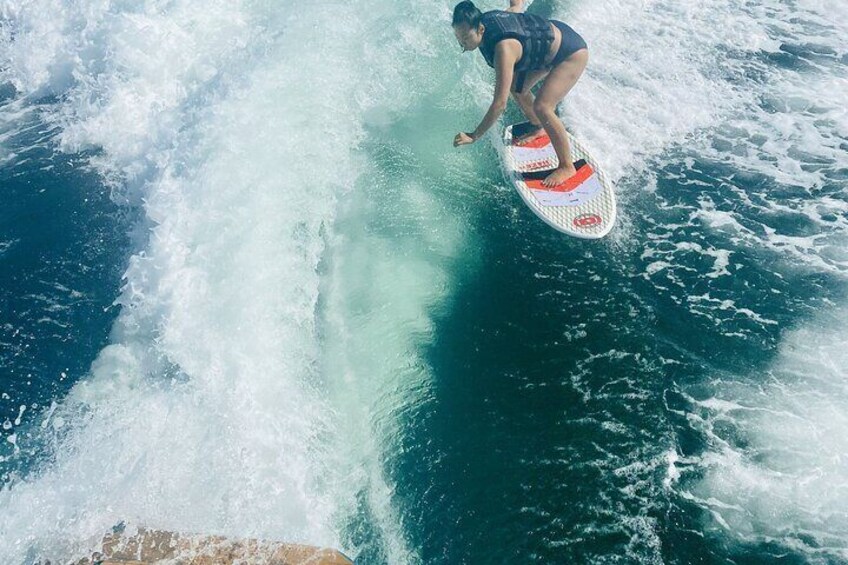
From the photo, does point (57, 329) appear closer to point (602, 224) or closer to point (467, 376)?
point (467, 376)

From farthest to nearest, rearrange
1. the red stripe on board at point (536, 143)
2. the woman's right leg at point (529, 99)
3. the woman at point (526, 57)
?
the red stripe on board at point (536, 143) → the woman's right leg at point (529, 99) → the woman at point (526, 57)

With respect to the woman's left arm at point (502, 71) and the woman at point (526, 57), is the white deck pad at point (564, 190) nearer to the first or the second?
the woman at point (526, 57)

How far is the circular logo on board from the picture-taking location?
21.7ft

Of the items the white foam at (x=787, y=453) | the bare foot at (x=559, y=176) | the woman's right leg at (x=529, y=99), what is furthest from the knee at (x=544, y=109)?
the white foam at (x=787, y=453)

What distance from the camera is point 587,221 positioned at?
6637 millimetres

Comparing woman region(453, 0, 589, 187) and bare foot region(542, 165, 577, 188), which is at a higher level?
woman region(453, 0, 589, 187)

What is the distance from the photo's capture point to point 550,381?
5613 millimetres

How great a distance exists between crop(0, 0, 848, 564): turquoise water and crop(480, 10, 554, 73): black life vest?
1478 mm

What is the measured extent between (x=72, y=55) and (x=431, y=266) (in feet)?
22.7

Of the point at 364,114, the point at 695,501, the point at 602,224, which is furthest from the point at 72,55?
the point at 695,501

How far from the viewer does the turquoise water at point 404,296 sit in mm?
4895

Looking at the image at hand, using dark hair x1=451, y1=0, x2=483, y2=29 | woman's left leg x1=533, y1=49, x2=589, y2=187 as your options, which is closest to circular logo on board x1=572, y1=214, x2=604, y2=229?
woman's left leg x1=533, y1=49, x2=589, y2=187

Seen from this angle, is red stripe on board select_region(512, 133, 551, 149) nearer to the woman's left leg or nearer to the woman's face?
the woman's left leg

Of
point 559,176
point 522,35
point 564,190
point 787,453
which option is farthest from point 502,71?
point 787,453
